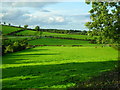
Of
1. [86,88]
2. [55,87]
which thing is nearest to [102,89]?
[86,88]

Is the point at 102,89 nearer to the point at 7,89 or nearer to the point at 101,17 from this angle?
the point at 7,89

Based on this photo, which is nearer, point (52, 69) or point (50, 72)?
point (50, 72)

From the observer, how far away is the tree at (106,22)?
24.7 m

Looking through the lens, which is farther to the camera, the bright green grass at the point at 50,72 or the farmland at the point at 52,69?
the farmland at the point at 52,69

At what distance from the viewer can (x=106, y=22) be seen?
2452cm

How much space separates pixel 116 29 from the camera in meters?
25.1

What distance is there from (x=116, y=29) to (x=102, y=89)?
13918mm

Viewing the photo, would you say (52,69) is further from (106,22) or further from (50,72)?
(106,22)

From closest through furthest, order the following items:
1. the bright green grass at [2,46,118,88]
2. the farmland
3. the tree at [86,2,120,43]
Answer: the bright green grass at [2,46,118,88]
the farmland
the tree at [86,2,120,43]

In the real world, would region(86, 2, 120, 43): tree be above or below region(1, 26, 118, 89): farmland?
above

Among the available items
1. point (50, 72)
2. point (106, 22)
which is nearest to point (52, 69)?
point (50, 72)

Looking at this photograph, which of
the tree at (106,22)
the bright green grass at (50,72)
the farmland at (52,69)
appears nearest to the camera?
the bright green grass at (50,72)

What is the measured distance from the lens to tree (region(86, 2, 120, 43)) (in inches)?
971

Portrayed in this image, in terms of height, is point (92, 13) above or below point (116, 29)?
above
